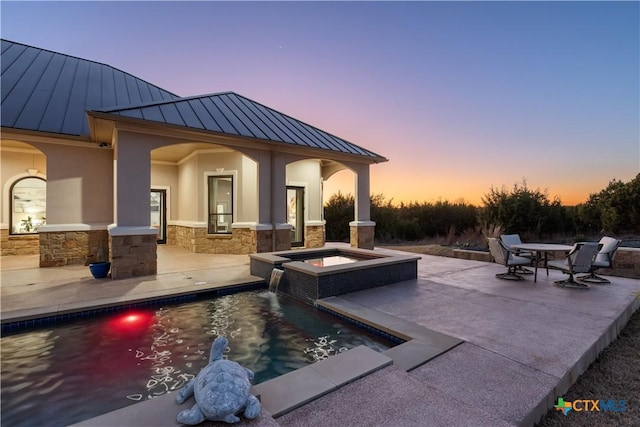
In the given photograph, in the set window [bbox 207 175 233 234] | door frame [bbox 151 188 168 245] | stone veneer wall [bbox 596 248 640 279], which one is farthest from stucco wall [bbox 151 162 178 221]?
stone veneer wall [bbox 596 248 640 279]

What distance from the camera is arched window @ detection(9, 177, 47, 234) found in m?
10.2

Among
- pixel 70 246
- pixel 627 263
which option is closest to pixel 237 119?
pixel 70 246

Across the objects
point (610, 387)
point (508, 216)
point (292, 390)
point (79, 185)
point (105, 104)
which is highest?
point (105, 104)

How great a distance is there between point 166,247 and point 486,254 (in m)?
12.4

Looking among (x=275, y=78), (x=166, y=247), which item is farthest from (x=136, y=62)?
(x=166, y=247)

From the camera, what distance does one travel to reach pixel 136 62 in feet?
49.1

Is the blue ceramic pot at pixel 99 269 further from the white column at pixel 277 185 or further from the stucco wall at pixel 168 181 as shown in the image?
the stucco wall at pixel 168 181

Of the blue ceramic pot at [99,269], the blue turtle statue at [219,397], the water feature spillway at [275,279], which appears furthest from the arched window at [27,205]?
the blue turtle statue at [219,397]

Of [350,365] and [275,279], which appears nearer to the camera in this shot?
[350,365]

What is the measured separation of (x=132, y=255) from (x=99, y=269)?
750mm

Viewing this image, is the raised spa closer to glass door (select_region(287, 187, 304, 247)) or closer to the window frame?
the window frame

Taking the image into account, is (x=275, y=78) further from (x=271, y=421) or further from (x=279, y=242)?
(x=271, y=421)

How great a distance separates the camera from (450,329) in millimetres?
3926

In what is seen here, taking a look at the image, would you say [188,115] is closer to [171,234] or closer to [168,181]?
[168,181]
